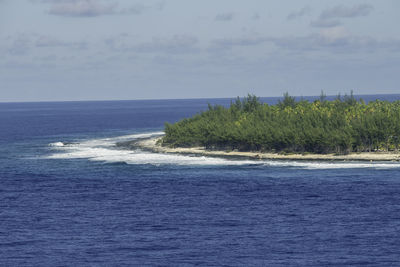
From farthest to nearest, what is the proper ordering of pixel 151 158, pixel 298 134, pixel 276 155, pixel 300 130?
pixel 151 158 < pixel 300 130 < pixel 276 155 < pixel 298 134

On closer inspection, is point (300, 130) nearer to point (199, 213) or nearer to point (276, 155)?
point (276, 155)

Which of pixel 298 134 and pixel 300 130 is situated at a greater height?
pixel 300 130

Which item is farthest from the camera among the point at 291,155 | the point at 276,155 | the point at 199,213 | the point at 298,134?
the point at 276,155

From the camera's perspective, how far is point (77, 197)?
3612 inches

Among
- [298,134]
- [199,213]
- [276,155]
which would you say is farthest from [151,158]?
[199,213]

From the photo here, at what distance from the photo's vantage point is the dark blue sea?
5950 cm

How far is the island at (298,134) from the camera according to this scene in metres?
129

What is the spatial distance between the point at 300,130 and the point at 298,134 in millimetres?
2139

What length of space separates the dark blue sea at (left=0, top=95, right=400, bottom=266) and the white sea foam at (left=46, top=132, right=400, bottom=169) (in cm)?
54

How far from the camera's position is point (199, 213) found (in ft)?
259

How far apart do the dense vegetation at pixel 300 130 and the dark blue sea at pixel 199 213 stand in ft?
31.1

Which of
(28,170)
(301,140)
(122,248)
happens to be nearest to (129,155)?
(28,170)

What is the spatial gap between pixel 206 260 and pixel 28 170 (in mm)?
71378

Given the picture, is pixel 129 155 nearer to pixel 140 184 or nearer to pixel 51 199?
pixel 140 184
